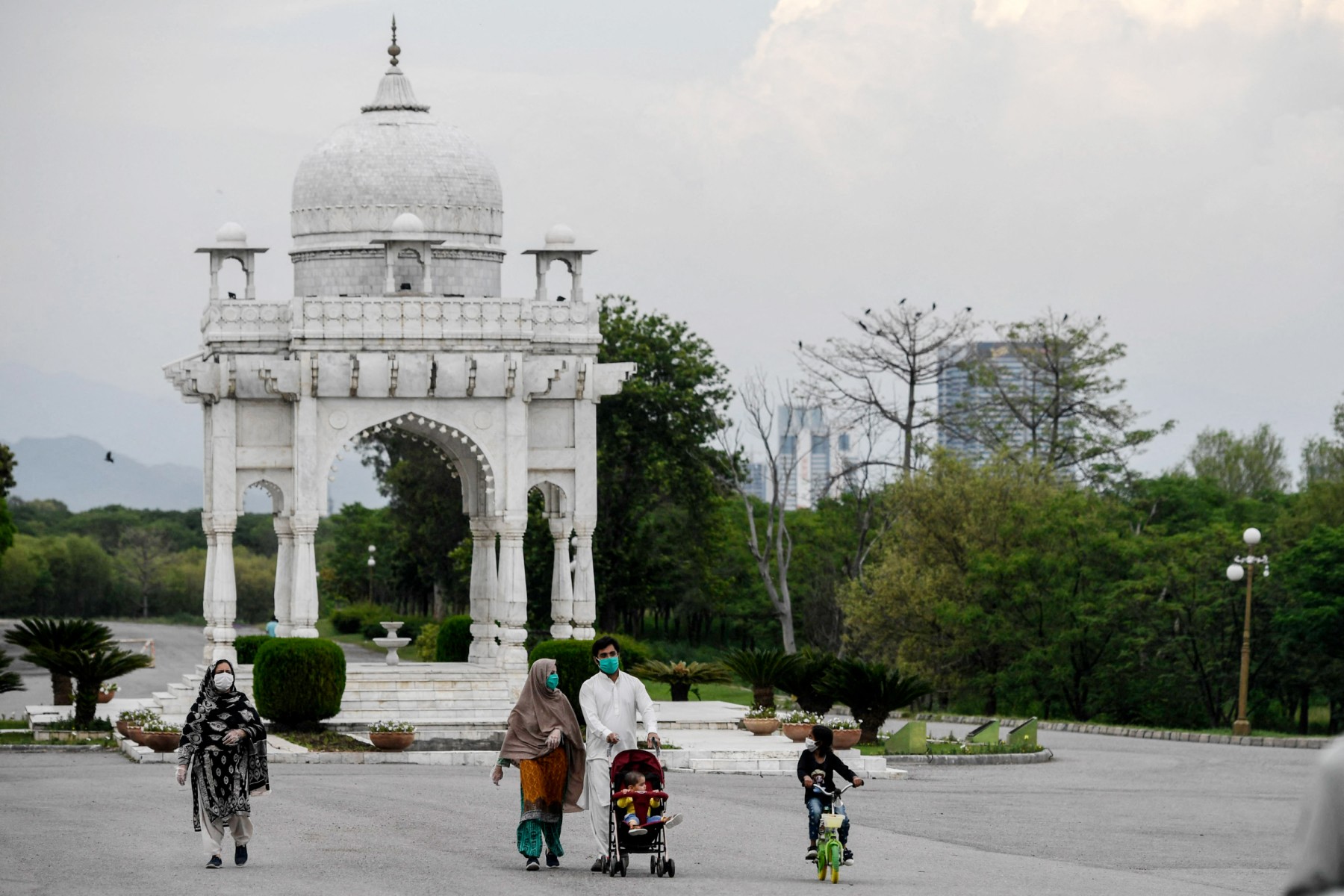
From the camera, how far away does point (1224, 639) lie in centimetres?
4066

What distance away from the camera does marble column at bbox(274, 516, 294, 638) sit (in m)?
30.3

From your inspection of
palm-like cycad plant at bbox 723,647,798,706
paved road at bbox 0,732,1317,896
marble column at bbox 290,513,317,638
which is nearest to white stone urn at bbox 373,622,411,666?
marble column at bbox 290,513,317,638

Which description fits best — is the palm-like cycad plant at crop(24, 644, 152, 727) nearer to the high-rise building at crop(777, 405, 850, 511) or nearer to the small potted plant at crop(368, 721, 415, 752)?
the small potted plant at crop(368, 721, 415, 752)

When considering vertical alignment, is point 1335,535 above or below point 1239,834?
above

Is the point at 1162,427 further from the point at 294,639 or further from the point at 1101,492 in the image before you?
the point at 294,639

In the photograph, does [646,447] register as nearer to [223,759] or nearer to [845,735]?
[845,735]

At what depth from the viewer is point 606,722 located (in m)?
13.4

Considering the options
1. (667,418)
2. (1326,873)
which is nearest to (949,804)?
(1326,873)

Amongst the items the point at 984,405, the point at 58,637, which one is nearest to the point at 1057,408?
the point at 984,405

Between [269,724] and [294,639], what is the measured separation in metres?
1.20

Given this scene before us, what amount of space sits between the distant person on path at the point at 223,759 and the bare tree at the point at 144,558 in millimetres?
75879

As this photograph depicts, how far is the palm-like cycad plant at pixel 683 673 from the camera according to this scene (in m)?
29.7

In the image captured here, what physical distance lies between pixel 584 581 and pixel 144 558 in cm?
6395

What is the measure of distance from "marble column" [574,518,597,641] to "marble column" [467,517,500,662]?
188 centimetres
